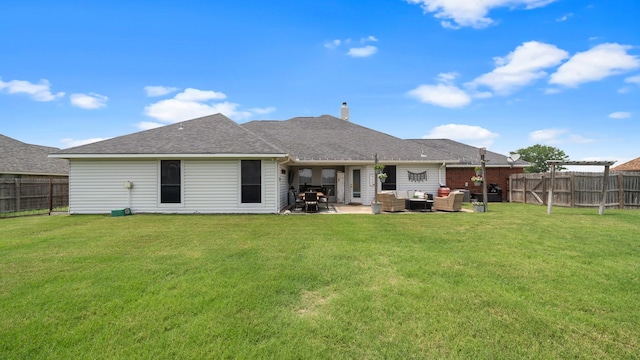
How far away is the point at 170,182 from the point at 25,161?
1245cm

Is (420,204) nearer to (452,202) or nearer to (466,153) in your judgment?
(452,202)

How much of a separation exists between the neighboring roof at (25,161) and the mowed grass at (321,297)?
12874 millimetres

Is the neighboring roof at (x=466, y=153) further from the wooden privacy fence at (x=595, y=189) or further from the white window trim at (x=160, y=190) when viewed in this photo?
the white window trim at (x=160, y=190)

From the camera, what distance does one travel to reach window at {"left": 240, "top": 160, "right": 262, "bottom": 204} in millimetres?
12047

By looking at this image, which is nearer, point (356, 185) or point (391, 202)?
point (391, 202)

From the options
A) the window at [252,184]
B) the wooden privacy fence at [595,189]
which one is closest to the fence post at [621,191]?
the wooden privacy fence at [595,189]

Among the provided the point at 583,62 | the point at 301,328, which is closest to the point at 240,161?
the point at 301,328

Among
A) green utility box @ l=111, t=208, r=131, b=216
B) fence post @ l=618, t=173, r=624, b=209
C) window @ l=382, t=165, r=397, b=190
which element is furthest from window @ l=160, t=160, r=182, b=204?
fence post @ l=618, t=173, r=624, b=209

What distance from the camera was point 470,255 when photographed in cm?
559

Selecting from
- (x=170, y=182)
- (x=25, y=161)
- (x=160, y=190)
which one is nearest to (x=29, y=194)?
(x=25, y=161)

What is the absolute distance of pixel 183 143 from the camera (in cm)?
1235

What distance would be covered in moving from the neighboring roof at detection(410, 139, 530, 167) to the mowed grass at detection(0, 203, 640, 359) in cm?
1203

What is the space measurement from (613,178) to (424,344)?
1722 cm

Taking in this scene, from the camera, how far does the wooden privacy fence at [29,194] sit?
12.7 m
